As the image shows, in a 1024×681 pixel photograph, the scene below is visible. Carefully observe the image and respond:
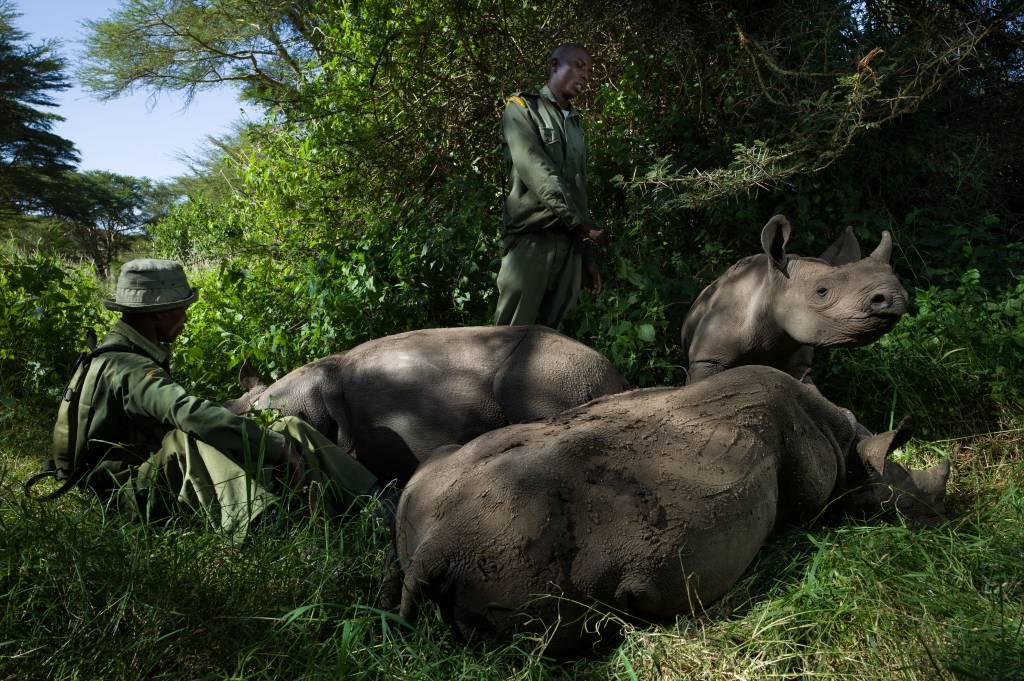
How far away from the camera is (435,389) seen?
14.4 feet

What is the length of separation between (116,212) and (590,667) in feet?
124

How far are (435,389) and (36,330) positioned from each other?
3.63m

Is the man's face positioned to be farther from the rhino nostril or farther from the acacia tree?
the acacia tree

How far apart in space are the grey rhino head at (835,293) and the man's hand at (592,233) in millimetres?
978

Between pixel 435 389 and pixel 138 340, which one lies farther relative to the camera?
pixel 435 389

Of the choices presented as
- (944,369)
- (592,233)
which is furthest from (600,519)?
(944,369)

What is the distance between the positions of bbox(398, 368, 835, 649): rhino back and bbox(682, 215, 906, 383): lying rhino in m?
1.43

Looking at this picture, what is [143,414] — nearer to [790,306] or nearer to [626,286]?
[790,306]

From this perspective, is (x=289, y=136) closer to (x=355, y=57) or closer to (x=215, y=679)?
(x=355, y=57)

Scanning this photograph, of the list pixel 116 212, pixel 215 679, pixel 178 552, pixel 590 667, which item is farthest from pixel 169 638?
pixel 116 212

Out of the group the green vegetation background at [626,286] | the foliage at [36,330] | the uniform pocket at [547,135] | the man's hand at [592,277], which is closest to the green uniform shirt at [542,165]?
the uniform pocket at [547,135]

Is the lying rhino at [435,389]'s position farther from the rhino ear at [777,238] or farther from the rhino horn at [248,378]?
the rhino ear at [777,238]

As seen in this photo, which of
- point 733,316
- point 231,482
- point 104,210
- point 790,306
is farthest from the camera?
point 104,210

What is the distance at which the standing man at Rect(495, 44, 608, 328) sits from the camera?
5.34 metres
